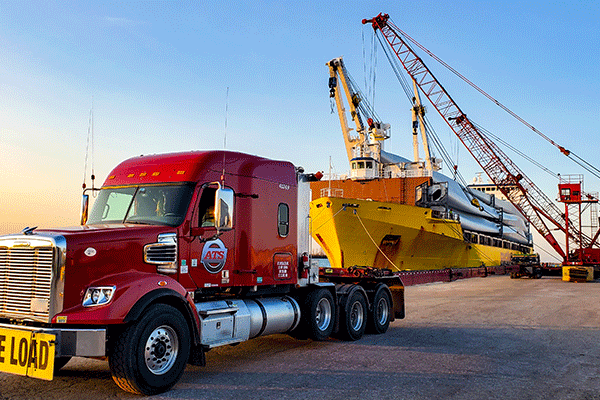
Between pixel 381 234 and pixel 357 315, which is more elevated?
pixel 381 234

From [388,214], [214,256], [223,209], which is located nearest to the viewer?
[223,209]

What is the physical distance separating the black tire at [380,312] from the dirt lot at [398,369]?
0.27m

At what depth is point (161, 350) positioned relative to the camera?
21.0ft

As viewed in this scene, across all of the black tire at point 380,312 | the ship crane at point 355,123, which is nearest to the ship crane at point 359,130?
the ship crane at point 355,123

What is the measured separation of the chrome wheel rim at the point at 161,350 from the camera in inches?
247

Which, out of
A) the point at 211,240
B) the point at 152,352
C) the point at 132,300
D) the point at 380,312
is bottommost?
the point at 380,312

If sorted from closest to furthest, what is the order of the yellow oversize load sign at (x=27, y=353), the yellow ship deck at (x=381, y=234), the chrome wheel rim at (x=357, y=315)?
the yellow oversize load sign at (x=27, y=353) < the chrome wheel rim at (x=357, y=315) < the yellow ship deck at (x=381, y=234)

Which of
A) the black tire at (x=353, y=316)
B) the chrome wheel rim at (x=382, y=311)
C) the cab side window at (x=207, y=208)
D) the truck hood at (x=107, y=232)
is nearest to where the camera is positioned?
the truck hood at (x=107, y=232)

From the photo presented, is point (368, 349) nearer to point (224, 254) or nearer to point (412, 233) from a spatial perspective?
point (224, 254)

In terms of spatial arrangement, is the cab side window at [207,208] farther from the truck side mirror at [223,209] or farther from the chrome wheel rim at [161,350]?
the chrome wheel rim at [161,350]

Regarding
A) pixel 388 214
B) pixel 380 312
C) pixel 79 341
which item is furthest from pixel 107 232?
pixel 388 214

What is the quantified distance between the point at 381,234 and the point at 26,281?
25.3 metres

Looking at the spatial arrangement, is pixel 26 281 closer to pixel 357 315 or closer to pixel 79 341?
pixel 79 341

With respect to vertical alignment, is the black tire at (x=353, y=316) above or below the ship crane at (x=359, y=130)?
below
